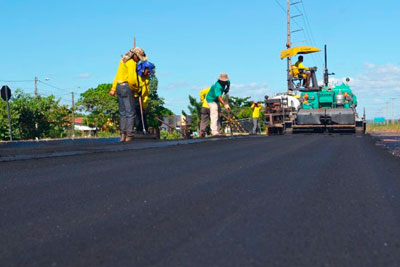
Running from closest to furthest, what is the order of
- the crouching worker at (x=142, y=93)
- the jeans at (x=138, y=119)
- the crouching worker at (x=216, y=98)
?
the crouching worker at (x=142, y=93) → the jeans at (x=138, y=119) → the crouching worker at (x=216, y=98)

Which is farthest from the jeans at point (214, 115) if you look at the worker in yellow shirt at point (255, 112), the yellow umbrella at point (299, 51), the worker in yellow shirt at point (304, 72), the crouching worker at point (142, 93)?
the worker in yellow shirt at point (255, 112)

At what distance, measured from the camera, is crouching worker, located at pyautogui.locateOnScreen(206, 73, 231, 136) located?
49.9 feet

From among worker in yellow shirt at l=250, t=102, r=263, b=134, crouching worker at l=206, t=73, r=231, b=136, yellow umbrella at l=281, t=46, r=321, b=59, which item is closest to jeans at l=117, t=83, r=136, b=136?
crouching worker at l=206, t=73, r=231, b=136

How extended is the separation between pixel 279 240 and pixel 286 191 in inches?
59.9

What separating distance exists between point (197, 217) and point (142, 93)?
9.75 metres

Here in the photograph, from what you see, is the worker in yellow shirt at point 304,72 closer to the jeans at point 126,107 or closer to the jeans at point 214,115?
the jeans at point 214,115

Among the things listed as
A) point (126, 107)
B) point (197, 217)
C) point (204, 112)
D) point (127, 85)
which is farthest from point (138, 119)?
point (197, 217)

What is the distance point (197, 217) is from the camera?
279cm

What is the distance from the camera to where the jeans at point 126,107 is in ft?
37.8

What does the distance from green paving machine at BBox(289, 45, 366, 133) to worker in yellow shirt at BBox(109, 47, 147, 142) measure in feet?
38.1

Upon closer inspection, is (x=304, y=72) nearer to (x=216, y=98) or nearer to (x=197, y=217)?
(x=216, y=98)

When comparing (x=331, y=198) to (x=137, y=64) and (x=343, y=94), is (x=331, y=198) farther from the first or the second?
(x=343, y=94)

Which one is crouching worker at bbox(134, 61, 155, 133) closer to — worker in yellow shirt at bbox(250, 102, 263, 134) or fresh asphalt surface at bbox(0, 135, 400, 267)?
fresh asphalt surface at bbox(0, 135, 400, 267)

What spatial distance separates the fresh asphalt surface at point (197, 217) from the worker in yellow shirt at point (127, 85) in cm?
652
